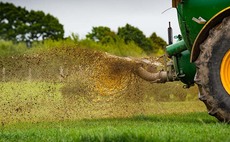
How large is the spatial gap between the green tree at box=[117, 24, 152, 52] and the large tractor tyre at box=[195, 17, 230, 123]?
45467mm

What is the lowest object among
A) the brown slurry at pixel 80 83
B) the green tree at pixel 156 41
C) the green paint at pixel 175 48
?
the brown slurry at pixel 80 83

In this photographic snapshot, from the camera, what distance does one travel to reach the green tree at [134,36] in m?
54.7

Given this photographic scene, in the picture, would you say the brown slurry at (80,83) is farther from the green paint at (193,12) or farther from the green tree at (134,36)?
the green tree at (134,36)

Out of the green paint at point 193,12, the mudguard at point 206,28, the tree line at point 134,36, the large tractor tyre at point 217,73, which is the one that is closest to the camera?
the large tractor tyre at point 217,73

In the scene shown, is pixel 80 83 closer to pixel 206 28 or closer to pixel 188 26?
pixel 188 26

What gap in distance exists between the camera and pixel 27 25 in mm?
58844

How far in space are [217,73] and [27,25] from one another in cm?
5241

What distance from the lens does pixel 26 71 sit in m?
13.1

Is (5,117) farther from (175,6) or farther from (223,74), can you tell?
(223,74)

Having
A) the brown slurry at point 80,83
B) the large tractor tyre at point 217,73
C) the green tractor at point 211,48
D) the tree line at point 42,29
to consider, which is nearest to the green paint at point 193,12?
the green tractor at point 211,48

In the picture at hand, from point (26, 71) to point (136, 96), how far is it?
263 centimetres

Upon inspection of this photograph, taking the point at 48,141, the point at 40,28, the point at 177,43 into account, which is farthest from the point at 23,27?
the point at 48,141

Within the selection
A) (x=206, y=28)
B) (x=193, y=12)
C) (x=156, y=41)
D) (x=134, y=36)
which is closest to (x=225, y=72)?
(x=206, y=28)

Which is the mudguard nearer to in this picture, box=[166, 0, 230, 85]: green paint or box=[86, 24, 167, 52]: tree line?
box=[166, 0, 230, 85]: green paint
